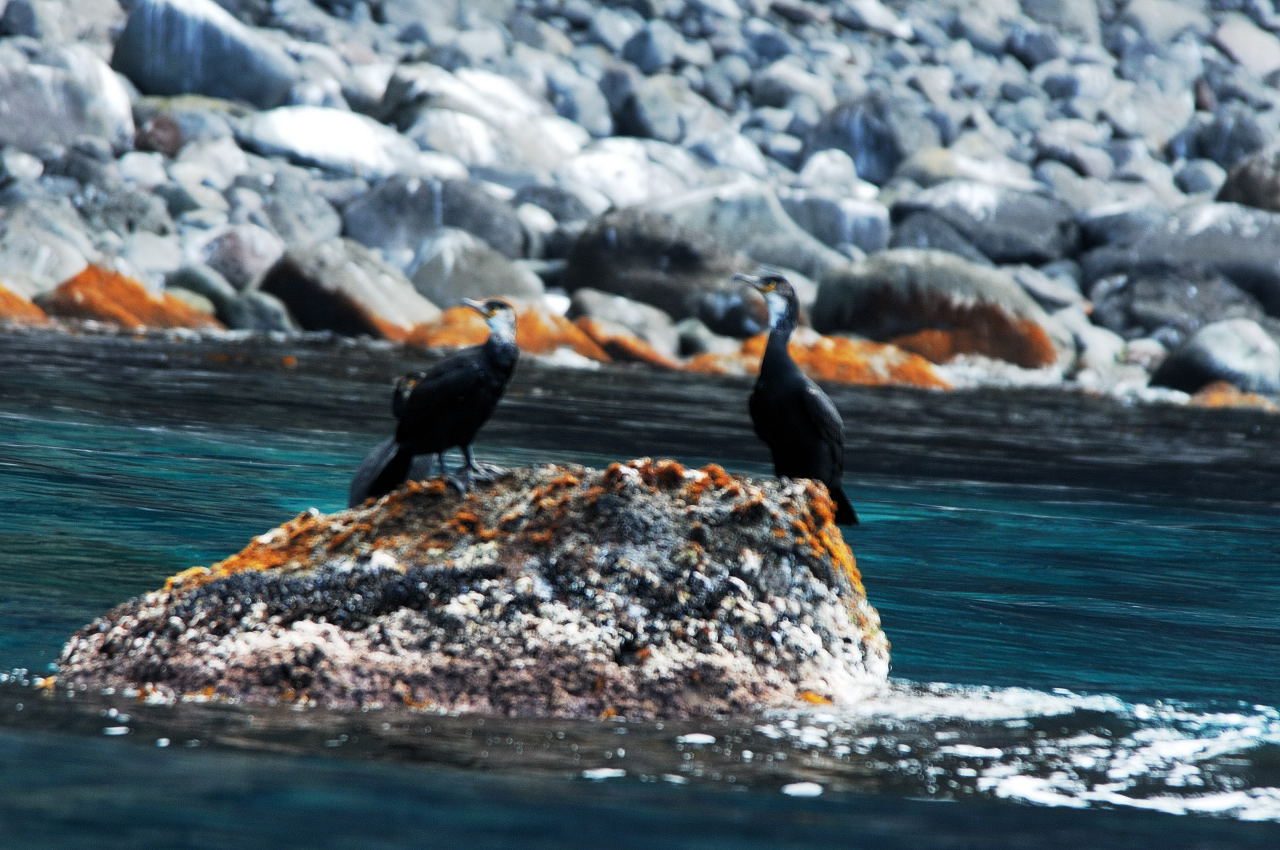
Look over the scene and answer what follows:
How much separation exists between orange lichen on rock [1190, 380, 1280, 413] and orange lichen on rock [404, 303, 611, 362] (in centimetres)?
765

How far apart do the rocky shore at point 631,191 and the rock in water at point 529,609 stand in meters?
15.0

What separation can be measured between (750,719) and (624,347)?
53.0ft

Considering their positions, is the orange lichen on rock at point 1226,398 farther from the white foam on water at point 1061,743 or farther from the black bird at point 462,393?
the black bird at point 462,393

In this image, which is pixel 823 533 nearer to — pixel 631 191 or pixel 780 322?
pixel 780 322

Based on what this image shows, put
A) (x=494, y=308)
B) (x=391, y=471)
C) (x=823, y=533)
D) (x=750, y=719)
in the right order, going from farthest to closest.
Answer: (x=391, y=471) < (x=494, y=308) < (x=823, y=533) < (x=750, y=719)

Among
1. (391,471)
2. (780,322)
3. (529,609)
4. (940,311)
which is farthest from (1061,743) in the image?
(940,311)

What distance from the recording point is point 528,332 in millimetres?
19797

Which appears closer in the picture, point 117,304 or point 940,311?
point 117,304

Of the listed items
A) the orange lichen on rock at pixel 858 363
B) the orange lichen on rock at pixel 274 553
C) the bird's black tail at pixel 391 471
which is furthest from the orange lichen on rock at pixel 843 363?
the orange lichen on rock at pixel 274 553

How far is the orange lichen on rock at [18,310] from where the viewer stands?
715 inches

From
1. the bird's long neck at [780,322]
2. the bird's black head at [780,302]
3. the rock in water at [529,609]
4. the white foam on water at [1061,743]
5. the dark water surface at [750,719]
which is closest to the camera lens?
the dark water surface at [750,719]

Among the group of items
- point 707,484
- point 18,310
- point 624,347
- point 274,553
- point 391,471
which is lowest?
point 18,310

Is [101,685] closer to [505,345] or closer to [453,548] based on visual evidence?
[453,548]

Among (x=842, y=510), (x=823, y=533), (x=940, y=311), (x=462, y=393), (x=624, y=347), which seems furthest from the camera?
(x=940, y=311)
